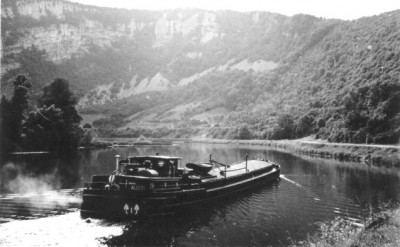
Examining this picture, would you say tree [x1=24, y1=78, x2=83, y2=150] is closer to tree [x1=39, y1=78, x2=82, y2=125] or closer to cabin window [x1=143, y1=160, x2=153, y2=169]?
tree [x1=39, y1=78, x2=82, y2=125]

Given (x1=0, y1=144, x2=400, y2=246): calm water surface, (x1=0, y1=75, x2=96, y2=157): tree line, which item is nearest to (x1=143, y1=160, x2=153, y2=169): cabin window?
(x1=0, y1=144, x2=400, y2=246): calm water surface

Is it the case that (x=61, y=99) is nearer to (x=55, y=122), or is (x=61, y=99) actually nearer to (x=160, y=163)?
(x=55, y=122)

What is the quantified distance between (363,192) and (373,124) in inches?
1770

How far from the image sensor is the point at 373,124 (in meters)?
79.8

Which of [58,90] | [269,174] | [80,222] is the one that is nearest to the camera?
[80,222]

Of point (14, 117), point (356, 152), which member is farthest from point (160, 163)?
point (14, 117)

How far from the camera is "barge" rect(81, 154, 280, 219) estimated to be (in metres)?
28.9

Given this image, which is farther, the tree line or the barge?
the tree line

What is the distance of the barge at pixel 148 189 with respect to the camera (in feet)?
94.8

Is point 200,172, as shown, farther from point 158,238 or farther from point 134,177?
→ point 158,238

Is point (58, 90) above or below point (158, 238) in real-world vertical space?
above

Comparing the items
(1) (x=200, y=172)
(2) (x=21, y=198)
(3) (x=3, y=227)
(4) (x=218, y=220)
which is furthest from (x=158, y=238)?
(2) (x=21, y=198)

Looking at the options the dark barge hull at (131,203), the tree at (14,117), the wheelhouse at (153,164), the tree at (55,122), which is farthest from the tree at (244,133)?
the dark barge hull at (131,203)

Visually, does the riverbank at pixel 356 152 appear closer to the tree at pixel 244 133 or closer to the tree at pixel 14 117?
the tree at pixel 244 133
